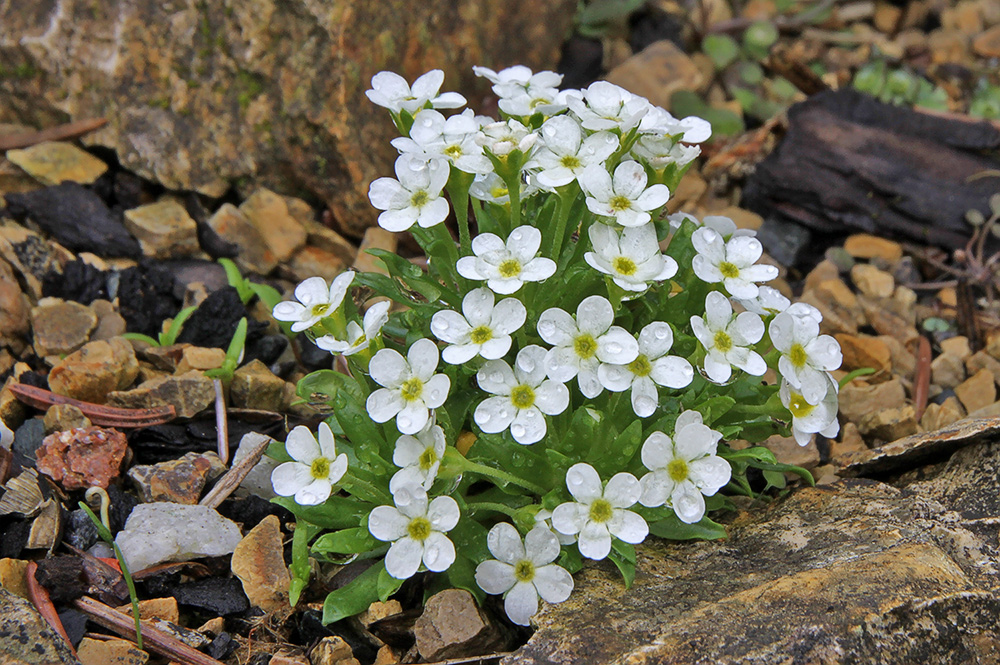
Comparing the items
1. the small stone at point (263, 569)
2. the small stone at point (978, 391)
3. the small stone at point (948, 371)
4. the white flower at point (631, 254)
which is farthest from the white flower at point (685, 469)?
the small stone at point (948, 371)

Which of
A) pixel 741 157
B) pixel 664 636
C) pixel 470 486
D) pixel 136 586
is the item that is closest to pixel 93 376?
pixel 136 586

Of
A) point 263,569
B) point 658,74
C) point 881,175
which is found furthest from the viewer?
point 658,74

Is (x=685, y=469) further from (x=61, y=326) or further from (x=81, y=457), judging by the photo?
(x=61, y=326)

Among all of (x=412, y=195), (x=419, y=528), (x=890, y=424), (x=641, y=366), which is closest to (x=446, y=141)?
(x=412, y=195)

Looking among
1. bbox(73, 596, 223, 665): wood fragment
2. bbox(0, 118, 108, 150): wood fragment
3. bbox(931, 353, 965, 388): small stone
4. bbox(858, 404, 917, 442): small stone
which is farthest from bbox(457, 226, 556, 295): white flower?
bbox(0, 118, 108, 150): wood fragment

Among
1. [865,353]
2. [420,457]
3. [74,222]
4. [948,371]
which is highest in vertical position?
[420,457]

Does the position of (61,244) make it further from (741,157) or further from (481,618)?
(741,157)
